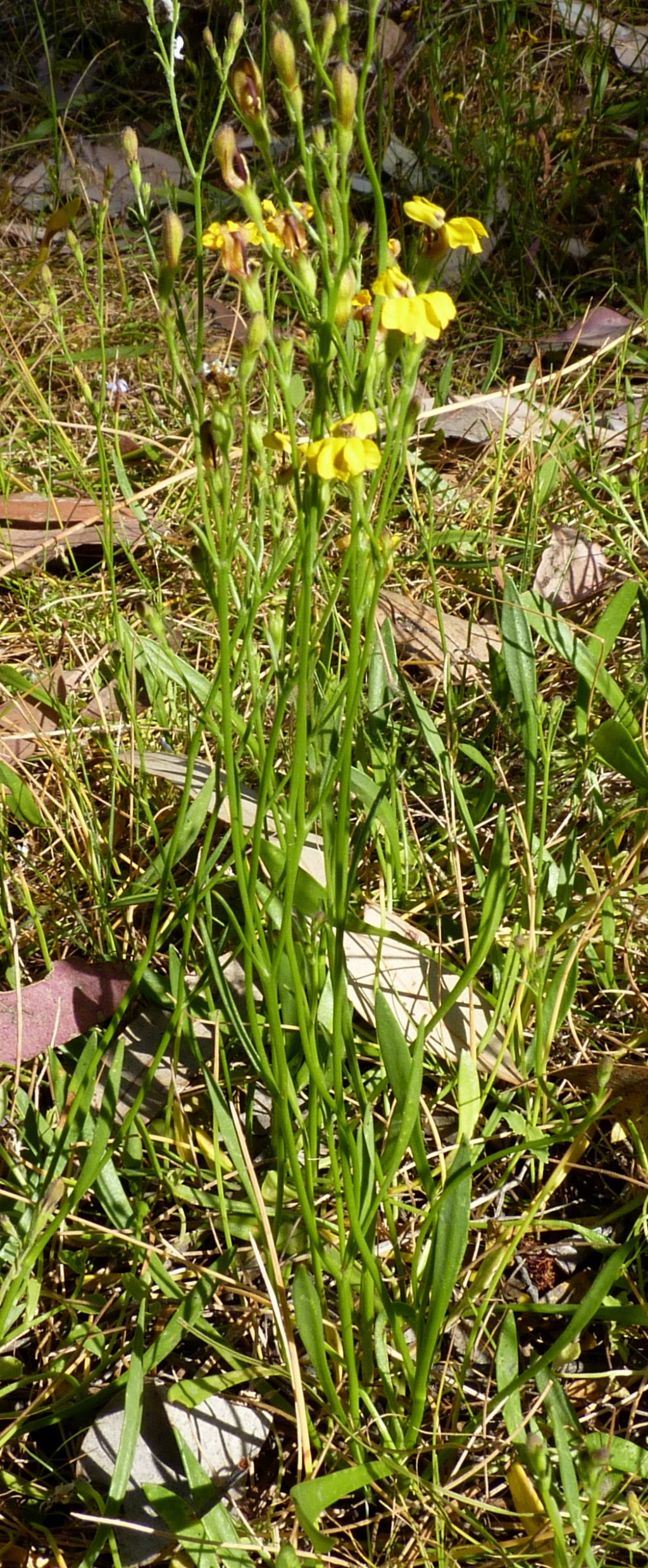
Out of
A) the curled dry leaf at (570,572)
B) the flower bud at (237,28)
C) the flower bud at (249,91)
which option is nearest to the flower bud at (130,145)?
the flower bud at (237,28)

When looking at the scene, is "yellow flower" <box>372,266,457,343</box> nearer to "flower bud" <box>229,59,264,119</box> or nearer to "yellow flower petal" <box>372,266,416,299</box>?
"yellow flower petal" <box>372,266,416,299</box>

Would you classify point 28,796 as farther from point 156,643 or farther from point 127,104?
point 127,104

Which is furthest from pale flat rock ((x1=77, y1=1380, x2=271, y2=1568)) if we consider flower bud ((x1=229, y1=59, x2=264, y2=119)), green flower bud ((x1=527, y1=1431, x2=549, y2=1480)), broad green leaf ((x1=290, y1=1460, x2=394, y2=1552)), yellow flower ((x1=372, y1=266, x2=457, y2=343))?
flower bud ((x1=229, y1=59, x2=264, y2=119))

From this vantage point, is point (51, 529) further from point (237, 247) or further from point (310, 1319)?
point (310, 1319)

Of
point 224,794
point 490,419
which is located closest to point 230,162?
point 224,794

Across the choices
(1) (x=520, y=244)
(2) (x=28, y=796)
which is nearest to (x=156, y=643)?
(2) (x=28, y=796)

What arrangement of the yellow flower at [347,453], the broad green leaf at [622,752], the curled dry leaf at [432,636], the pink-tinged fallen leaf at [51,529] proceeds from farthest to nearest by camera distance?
the pink-tinged fallen leaf at [51,529], the curled dry leaf at [432,636], the broad green leaf at [622,752], the yellow flower at [347,453]

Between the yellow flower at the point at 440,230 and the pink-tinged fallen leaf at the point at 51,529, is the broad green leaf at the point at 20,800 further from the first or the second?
the yellow flower at the point at 440,230
